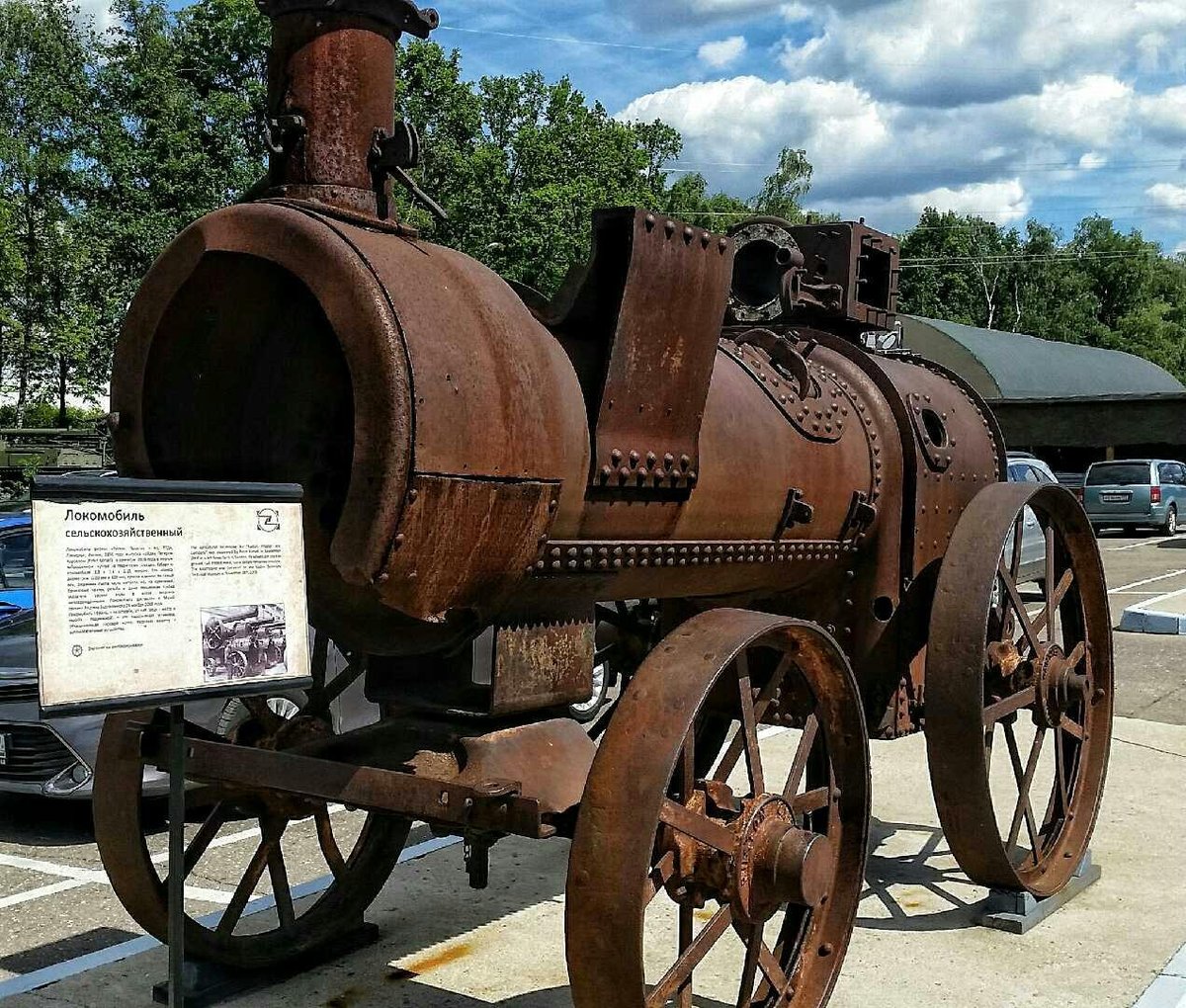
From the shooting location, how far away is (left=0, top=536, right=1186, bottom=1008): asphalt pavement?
14.2 ft

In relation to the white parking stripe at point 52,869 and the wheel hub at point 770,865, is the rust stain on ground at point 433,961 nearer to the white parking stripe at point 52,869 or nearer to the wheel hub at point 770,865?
the wheel hub at point 770,865

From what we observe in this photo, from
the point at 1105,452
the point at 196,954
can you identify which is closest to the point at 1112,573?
the point at 1105,452

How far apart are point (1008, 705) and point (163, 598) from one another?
10.7 ft

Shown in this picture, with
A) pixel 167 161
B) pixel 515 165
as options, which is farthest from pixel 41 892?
pixel 515 165

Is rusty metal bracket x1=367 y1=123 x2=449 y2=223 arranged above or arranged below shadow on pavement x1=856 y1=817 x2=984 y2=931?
above

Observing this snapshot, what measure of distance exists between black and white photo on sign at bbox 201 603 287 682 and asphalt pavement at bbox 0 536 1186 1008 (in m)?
1.89

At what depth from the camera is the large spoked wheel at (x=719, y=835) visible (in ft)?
9.53

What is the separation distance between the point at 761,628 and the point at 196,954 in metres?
2.13

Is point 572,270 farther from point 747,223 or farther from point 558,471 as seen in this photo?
point 747,223

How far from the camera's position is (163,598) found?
2.60 metres

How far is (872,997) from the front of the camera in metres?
4.28

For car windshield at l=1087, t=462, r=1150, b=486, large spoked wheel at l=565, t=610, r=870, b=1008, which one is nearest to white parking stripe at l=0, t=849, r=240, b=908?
large spoked wheel at l=565, t=610, r=870, b=1008

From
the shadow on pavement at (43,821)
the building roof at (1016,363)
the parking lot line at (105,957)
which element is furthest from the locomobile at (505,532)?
the building roof at (1016,363)

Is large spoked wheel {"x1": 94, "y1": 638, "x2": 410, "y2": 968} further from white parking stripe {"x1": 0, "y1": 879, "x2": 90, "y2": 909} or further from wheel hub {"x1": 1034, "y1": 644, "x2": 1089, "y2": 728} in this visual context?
wheel hub {"x1": 1034, "y1": 644, "x2": 1089, "y2": 728}
